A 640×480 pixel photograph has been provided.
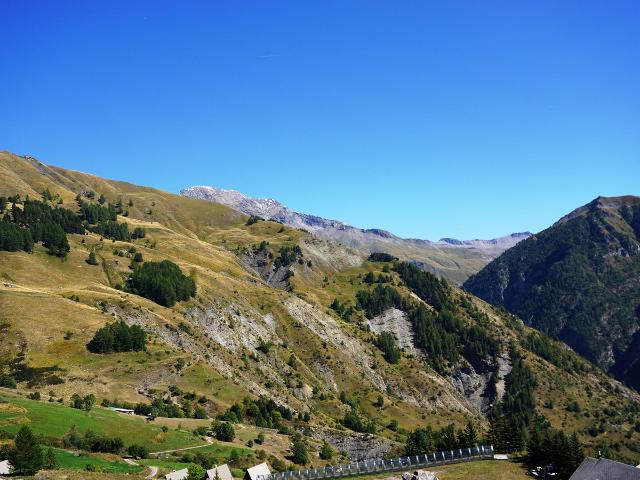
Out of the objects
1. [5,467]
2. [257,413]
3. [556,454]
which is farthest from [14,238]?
[556,454]

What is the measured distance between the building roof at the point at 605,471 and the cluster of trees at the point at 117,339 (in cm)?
9835

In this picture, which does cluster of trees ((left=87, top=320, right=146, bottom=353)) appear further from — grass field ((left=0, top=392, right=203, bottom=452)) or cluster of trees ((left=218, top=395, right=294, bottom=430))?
grass field ((left=0, top=392, right=203, bottom=452))

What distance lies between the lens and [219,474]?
74.5 metres

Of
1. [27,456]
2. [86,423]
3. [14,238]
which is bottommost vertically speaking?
[86,423]

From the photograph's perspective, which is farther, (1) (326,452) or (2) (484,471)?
(1) (326,452)

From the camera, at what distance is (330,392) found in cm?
18488

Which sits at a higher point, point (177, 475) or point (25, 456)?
point (25, 456)

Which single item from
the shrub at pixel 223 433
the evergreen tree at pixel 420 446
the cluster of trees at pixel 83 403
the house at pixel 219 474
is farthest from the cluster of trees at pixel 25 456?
the evergreen tree at pixel 420 446

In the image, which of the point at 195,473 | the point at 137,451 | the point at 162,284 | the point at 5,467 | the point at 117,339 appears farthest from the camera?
the point at 162,284

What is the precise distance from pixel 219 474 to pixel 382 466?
85.4 ft

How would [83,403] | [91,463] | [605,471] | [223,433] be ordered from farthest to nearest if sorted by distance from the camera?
1. [223,433]
2. [83,403]
3. [91,463]
4. [605,471]

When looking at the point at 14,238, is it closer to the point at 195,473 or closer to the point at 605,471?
the point at 195,473

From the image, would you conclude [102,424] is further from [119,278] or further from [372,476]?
[119,278]

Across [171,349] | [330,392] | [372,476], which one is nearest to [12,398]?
[171,349]
